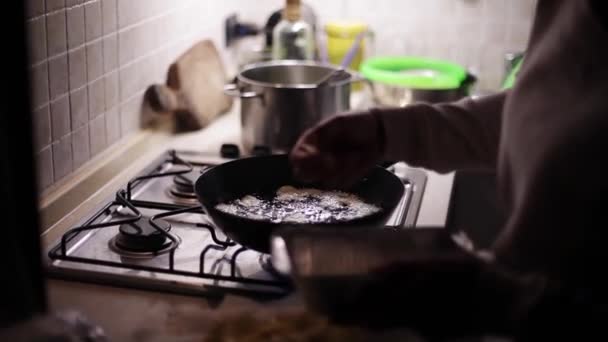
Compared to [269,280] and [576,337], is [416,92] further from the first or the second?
→ [576,337]

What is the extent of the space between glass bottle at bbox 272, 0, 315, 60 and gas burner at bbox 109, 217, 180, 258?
2.65ft

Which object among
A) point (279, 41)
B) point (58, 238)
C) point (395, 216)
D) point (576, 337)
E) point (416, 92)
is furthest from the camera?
point (279, 41)

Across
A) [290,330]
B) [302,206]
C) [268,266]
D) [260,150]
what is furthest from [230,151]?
[290,330]

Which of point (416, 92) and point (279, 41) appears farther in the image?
point (279, 41)

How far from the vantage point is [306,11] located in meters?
1.96

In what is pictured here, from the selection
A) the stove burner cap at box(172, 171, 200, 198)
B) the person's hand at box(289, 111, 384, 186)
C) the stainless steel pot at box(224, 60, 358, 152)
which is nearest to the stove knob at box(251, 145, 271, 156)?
the stainless steel pot at box(224, 60, 358, 152)

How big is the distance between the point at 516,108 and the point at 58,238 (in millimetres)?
640

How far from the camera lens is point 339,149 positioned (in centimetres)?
100

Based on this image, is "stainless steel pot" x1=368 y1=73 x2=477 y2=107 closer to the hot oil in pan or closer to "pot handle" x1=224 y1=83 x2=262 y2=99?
"pot handle" x1=224 y1=83 x2=262 y2=99

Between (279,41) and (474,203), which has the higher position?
(279,41)

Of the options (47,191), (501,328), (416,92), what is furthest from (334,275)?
(416,92)

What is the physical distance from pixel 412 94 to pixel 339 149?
72cm

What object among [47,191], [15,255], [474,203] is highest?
[15,255]

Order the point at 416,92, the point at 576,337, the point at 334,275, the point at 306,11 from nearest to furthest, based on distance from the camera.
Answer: the point at 576,337
the point at 334,275
the point at 416,92
the point at 306,11
